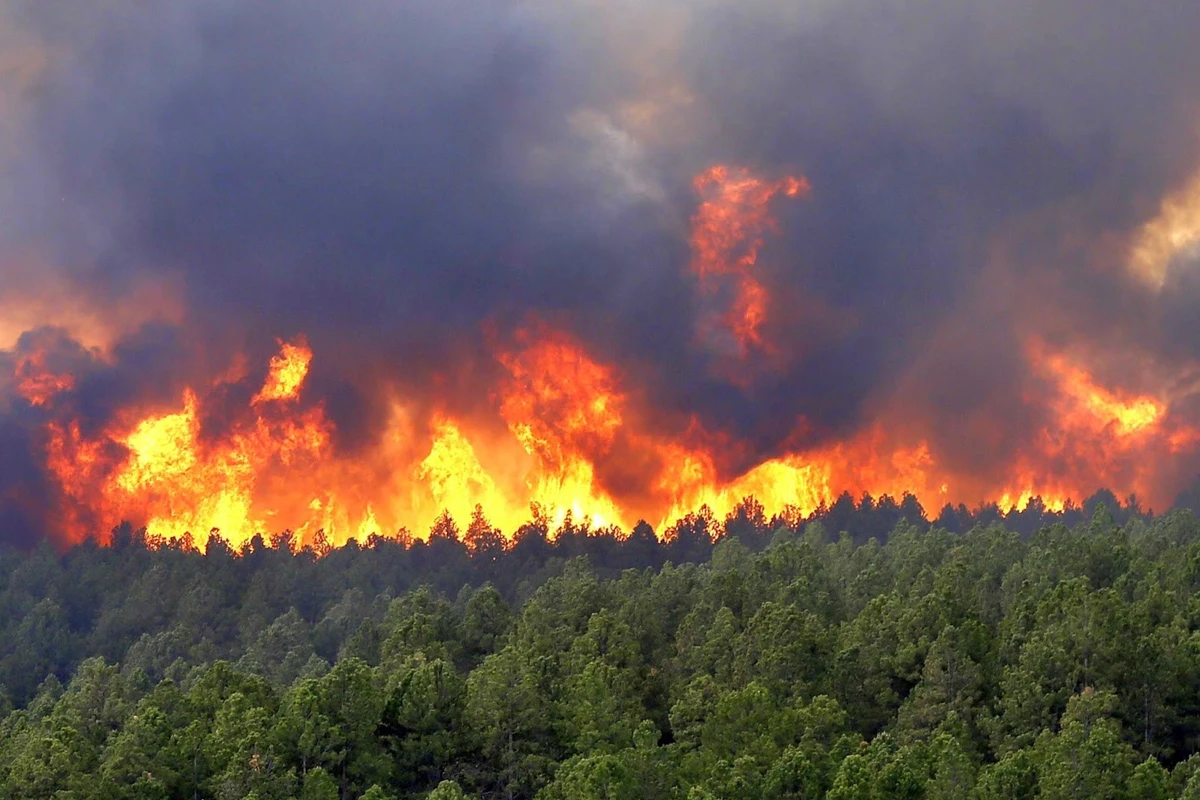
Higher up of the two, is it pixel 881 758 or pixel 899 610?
pixel 899 610

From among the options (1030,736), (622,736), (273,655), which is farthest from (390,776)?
(273,655)

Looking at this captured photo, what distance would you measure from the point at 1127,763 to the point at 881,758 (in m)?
14.3

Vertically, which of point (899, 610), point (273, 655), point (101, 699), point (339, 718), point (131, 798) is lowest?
point (131, 798)

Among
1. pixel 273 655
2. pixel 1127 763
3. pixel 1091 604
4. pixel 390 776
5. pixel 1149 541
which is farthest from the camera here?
pixel 273 655

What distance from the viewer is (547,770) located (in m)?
100

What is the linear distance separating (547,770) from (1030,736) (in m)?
32.7

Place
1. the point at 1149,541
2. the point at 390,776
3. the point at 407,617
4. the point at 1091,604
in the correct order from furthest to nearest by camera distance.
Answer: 1. the point at 1149,541
2. the point at 407,617
3. the point at 1091,604
4. the point at 390,776

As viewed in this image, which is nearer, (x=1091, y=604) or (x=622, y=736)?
(x=622, y=736)

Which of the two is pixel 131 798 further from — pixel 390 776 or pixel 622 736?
pixel 622 736

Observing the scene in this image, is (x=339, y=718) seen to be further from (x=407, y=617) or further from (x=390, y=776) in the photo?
(x=407, y=617)

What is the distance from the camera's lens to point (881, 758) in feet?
289

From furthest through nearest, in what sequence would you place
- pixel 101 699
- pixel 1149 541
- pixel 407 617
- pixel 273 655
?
pixel 273 655 < pixel 1149 541 < pixel 407 617 < pixel 101 699

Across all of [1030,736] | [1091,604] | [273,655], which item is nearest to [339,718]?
[1030,736]

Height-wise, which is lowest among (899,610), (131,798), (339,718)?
(131,798)
